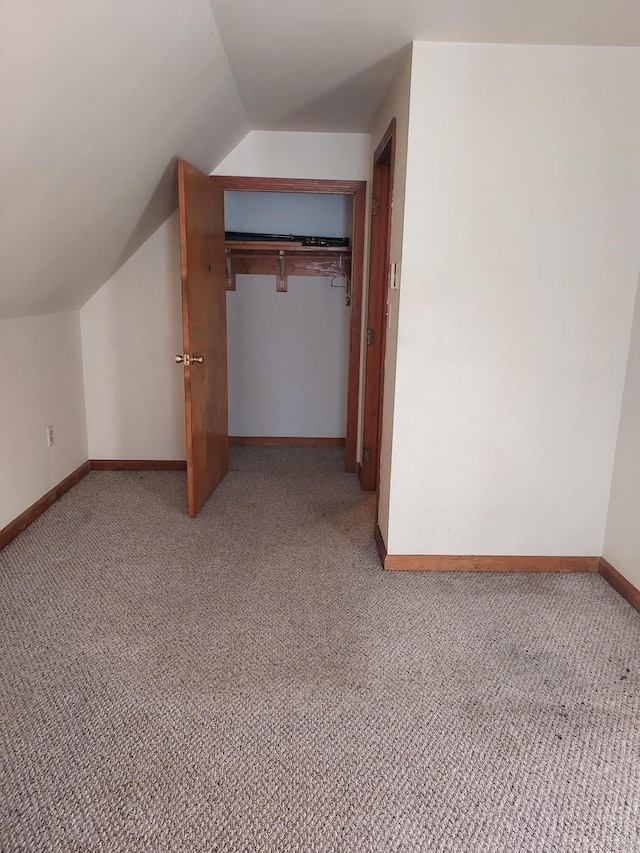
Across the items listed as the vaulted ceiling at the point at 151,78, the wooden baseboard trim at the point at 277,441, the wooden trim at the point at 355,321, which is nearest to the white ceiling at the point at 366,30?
the vaulted ceiling at the point at 151,78

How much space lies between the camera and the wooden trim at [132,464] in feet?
13.6

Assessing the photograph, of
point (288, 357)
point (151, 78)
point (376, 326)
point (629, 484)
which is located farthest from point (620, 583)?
point (288, 357)

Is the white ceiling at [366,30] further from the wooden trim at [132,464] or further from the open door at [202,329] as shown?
the wooden trim at [132,464]

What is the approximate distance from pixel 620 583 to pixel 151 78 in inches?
111

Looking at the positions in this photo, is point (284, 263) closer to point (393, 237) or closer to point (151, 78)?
point (393, 237)

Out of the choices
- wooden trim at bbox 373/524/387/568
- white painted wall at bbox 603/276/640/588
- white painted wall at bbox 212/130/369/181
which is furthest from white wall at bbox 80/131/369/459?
white painted wall at bbox 603/276/640/588

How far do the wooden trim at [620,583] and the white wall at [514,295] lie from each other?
0.11 meters

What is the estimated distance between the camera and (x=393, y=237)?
9.11 ft

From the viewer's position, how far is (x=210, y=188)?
3461mm

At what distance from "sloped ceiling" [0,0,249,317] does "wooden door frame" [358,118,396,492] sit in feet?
2.89

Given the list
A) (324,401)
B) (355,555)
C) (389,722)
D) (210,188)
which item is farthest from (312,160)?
(389,722)

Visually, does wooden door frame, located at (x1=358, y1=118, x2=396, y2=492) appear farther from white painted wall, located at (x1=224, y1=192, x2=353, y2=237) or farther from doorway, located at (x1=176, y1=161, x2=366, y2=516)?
white painted wall, located at (x1=224, y1=192, x2=353, y2=237)

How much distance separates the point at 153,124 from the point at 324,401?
2655mm

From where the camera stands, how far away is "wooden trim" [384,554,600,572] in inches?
109
